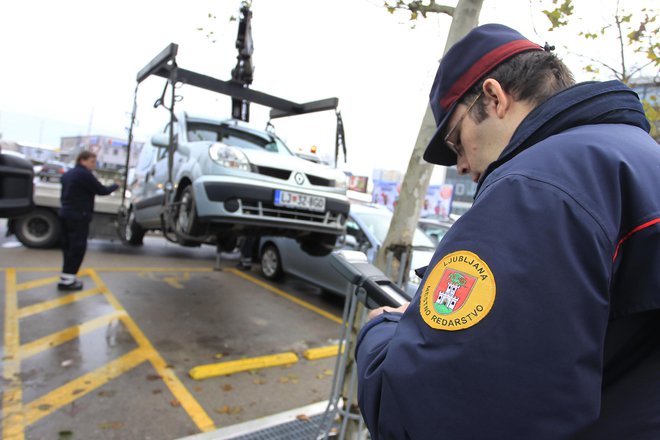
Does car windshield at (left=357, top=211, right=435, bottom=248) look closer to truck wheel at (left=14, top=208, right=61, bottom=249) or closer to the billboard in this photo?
truck wheel at (left=14, top=208, right=61, bottom=249)

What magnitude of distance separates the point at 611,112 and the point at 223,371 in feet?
12.2

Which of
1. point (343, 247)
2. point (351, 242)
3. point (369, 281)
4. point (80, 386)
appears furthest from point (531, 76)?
point (351, 242)

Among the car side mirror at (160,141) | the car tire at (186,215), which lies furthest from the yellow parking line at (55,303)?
the car side mirror at (160,141)

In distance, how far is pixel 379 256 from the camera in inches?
117

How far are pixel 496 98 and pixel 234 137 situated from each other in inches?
202

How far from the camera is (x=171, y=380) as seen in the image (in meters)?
3.62

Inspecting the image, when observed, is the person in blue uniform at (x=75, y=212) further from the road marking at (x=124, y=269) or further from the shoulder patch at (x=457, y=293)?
the shoulder patch at (x=457, y=293)

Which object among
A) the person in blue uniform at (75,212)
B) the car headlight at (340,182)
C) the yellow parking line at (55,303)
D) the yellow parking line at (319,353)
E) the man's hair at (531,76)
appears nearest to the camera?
the man's hair at (531,76)

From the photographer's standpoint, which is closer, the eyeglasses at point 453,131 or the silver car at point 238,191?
the eyeglasses at point 453,131

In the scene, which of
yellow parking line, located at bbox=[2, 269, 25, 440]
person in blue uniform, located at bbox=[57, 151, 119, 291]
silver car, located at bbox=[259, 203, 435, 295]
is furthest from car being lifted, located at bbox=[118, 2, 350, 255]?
yellow parking line, located at bbox=[2, 269, 25, 440]

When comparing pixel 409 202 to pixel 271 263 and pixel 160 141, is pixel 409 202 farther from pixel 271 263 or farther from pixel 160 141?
pixel 271 263

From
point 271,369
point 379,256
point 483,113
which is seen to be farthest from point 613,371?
point 271,369

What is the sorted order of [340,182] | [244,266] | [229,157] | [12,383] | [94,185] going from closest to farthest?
[12,383] < [229,157] < [340,182] < [94,185] < [244,266]

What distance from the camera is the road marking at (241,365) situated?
379 centimetres
